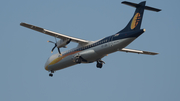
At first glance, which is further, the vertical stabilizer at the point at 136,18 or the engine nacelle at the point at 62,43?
the engine nacelle at the point at 62,43

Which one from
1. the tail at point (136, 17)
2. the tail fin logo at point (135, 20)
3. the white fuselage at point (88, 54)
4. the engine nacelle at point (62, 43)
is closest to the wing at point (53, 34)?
the engine nacelle at point (62, 43)

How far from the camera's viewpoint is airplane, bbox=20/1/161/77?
3825 centimetres

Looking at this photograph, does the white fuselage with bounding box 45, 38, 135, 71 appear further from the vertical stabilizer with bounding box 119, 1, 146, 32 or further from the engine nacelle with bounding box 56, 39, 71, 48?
the engine nacelle with bounding box 56, 39, 71, 48

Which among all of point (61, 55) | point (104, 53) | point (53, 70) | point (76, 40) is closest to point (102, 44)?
point (104, 53)

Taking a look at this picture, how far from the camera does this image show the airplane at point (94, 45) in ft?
125

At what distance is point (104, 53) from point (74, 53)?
4669mm

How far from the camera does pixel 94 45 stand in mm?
40844

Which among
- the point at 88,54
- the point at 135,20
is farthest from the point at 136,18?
the point at 88,54

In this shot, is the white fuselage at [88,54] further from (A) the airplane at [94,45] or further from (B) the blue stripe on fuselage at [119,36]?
(B) the blue stripe on fuselage at [119,36]

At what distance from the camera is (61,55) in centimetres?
4462

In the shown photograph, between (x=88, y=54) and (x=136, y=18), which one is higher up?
(x=136, y=18)

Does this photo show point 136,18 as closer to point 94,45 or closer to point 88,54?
point 94,45

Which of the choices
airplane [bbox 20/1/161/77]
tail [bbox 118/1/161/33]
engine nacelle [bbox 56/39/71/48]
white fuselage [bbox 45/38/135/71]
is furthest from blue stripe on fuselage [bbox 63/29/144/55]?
engine nacelle [bbox 56/39/71/48]

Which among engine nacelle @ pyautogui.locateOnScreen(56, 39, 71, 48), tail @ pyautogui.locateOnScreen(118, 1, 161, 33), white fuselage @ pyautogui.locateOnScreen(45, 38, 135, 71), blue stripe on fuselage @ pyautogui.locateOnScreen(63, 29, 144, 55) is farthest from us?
engine nacelle @ pyautogui.locateOnScreen(56, 39, 71, 48)
